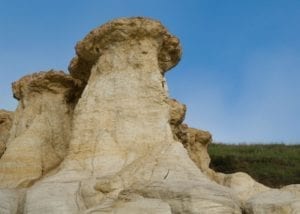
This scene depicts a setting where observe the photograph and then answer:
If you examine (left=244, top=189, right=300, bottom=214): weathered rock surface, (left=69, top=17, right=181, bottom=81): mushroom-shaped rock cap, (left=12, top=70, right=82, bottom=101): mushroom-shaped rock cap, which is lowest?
(left=244, top=189, right=300, bottom=214): weathered rock surface

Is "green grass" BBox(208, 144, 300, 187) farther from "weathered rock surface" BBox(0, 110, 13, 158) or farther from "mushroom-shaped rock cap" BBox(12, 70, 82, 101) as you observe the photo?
"mushroom-shaped rock cap" BBox(12, 70, 82, 101)

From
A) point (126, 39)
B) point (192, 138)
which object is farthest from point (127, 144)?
point (192, 138)

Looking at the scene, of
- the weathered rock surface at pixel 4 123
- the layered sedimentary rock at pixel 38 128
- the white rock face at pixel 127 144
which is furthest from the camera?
the weathered rock surface at pixel 4 123

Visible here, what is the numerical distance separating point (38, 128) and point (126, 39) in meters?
3.18

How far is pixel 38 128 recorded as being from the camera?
14.4 meters

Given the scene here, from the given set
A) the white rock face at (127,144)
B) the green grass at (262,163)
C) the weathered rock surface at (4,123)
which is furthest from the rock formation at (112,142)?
the green grass at (262,163)

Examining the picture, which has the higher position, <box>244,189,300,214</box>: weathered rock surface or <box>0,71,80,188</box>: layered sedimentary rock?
<box>0,71,80,188</box>: layered sedimentary rock

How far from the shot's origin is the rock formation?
927 cm

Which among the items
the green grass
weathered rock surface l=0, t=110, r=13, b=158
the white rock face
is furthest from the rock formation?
the green grass

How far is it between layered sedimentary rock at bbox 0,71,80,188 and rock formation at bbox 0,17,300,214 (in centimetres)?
2

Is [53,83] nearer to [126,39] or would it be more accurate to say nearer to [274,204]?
[126,39]

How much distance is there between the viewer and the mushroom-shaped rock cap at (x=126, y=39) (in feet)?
41.6

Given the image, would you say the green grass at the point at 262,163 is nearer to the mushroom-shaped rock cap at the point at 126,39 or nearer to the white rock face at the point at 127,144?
the mushroom-shaped rock cap at the point at 126,39

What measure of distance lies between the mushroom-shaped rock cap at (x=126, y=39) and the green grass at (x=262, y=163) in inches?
637
